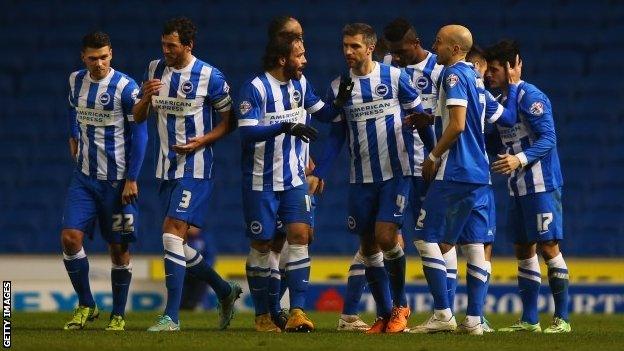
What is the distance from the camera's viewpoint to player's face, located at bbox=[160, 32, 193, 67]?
8.67 m

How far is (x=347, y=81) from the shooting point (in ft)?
28.1

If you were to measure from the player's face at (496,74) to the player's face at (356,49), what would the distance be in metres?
1.13

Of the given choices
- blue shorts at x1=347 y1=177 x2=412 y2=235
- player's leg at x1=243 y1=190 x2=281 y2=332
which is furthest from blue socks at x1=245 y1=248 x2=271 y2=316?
blue shorts at x1=347 y1=177 x2=412 y2=235

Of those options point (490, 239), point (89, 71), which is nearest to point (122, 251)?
point (89, 71)

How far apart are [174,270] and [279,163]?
97cm

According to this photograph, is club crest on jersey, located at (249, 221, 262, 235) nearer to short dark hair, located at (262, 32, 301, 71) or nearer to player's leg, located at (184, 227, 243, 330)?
player's leg, located at (184, 227, 243, 330)

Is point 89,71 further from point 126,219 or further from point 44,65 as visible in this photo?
point 44,65

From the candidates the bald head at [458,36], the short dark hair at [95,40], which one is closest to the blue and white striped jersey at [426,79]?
the bald head at [458,36]

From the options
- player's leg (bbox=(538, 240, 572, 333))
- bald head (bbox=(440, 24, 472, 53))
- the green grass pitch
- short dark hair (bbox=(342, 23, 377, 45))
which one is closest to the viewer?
the green grass pitch

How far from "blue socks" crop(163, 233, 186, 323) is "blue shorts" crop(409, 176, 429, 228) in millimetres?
1613

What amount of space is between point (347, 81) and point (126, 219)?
1.88 m

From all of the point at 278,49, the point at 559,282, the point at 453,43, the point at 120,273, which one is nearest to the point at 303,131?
the point at 278,49

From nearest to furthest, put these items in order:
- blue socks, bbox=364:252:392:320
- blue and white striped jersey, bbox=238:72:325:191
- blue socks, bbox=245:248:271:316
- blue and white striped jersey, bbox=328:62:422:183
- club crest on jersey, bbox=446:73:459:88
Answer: club crest on jersey, bbox=446:73:459:88 → blue and white striped jersey, bbox=238:72:325:191 → blue and white striped jersey, bbox=328:62:422:183 → blue socks, bbox=245:248:271:316 → blue socks, bbox=364:252:392:320

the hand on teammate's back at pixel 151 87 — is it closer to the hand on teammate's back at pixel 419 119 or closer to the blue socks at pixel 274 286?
the blue socks at pixel 274 286
